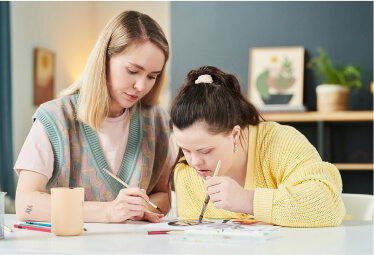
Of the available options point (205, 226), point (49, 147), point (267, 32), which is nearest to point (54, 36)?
point (267, 32)

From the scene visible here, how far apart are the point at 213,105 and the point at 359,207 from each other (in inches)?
24.5

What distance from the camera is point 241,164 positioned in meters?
1.68

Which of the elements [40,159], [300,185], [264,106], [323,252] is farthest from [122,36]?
[264,106]

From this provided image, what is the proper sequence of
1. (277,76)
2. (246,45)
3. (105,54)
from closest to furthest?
(105,54)
(277,76)
(246,45)

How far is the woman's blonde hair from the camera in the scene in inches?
67.9

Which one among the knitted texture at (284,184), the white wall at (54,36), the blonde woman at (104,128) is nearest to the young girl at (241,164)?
the knitted texture at (284,184)

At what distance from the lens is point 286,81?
4477 millimetres

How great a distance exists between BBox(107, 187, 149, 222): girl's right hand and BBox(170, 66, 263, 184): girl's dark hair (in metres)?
0.25

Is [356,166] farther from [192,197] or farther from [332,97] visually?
[192,197]

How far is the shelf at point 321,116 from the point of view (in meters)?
4.12

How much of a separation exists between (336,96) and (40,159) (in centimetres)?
300

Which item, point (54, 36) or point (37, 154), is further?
point (54, 36)

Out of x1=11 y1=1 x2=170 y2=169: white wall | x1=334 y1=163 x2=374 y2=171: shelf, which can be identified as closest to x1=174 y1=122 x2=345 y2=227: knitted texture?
x1=334 y1=163 x2=374 y2=171: shelf

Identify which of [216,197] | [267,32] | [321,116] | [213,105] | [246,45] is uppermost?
[267,32]
